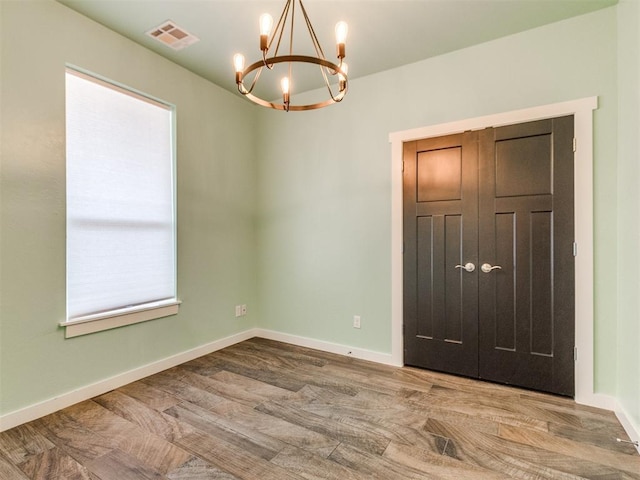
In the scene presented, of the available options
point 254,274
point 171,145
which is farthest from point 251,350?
point 171,145

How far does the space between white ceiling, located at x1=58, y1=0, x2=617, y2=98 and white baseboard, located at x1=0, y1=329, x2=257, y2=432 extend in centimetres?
279

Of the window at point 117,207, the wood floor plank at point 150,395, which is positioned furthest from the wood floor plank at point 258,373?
the window at point 117,207

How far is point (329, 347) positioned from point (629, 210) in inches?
106

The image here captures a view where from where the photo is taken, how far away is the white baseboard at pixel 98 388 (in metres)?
2.06

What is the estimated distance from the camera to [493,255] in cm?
262

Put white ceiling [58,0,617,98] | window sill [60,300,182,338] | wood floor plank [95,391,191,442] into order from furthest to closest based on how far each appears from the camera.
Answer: window sill [60,300,182,338] → white ceiling [58,0,617,98] → wood floor plank [95,391,191,442]

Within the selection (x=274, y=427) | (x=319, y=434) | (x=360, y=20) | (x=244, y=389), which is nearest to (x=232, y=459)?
(x=274, y=427)

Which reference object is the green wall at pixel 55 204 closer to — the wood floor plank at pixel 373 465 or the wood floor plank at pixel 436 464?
the wood floor plank at pixel 373 465

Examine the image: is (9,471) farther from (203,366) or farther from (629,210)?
(629,210)

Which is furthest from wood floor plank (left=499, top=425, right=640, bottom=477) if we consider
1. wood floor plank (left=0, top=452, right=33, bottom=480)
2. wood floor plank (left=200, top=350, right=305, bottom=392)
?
wood floor plank (left=0, top=452, right=33, bottom=480)

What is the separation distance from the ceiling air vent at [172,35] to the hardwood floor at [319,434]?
2.87 meters

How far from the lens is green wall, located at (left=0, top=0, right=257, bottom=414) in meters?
2.05

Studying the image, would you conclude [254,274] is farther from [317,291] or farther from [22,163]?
[22,163]

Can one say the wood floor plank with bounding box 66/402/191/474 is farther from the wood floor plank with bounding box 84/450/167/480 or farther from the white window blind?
the white window blind
